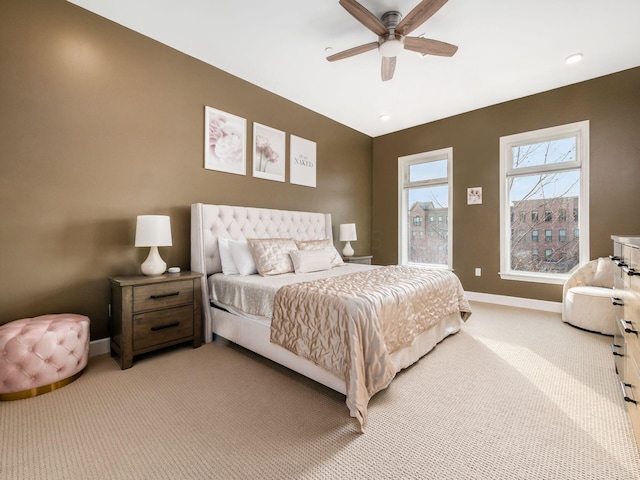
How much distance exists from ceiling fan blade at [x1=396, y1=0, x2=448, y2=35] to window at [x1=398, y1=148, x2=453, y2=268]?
9.32 feet

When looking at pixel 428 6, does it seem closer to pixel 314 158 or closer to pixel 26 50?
pixel 314 158

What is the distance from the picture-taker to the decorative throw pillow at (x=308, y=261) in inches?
120

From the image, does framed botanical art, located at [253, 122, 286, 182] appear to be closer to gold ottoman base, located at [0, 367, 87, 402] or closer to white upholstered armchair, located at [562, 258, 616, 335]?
gold ottoman base, located at [0, 367, 87, 402]

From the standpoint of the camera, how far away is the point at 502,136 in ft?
13.7

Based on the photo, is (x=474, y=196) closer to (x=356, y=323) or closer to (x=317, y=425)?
(x=356, y=323)

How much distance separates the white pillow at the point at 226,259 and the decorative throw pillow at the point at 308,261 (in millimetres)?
636

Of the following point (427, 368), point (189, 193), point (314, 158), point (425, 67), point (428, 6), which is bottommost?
point (427, 368)

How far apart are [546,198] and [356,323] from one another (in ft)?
12.9

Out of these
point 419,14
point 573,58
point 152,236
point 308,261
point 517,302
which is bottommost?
point 517,302

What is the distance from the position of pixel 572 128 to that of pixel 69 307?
596cm

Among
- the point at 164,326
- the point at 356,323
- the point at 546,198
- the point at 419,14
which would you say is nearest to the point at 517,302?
the point at 546,198

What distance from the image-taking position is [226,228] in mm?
3211

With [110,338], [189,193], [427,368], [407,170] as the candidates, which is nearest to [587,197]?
[407,170]

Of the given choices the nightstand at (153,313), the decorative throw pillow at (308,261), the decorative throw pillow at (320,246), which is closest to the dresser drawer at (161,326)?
the nightstand at (153,313)
